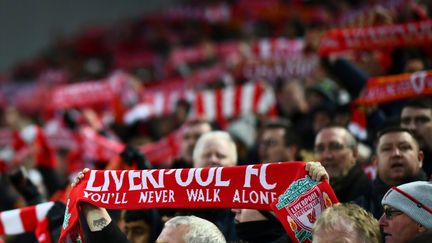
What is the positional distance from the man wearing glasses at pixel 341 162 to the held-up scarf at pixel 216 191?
881 mm

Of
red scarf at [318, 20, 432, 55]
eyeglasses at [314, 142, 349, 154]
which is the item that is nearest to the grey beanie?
eyeglasses at [314, 142, 349, 154]

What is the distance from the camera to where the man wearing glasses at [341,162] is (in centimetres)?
423

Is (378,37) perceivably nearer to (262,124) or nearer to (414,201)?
(262,124)

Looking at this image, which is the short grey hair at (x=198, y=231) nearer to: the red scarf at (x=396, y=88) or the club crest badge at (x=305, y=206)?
the club crest badge at (x=305, y=206)

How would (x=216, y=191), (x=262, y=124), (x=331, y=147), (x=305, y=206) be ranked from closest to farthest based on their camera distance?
(x=305, y=206) → (x=216, y=191) → (x=331, y=147) → (x=262, y=124)

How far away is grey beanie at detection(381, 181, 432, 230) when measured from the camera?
3.14 m

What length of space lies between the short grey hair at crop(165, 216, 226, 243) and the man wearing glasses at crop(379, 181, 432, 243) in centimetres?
68

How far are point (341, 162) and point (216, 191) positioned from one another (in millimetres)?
1175

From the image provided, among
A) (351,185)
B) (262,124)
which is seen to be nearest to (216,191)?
(351,185)

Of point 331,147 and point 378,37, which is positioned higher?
point 378,37

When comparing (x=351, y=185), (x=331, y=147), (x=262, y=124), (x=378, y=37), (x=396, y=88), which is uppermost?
(x=378, y=37)

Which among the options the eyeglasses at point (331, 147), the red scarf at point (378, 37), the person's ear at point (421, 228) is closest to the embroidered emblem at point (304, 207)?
the person's ear at point (421, 228)

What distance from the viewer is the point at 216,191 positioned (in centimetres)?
351

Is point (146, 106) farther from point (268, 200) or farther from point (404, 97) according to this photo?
point (268, 200)
